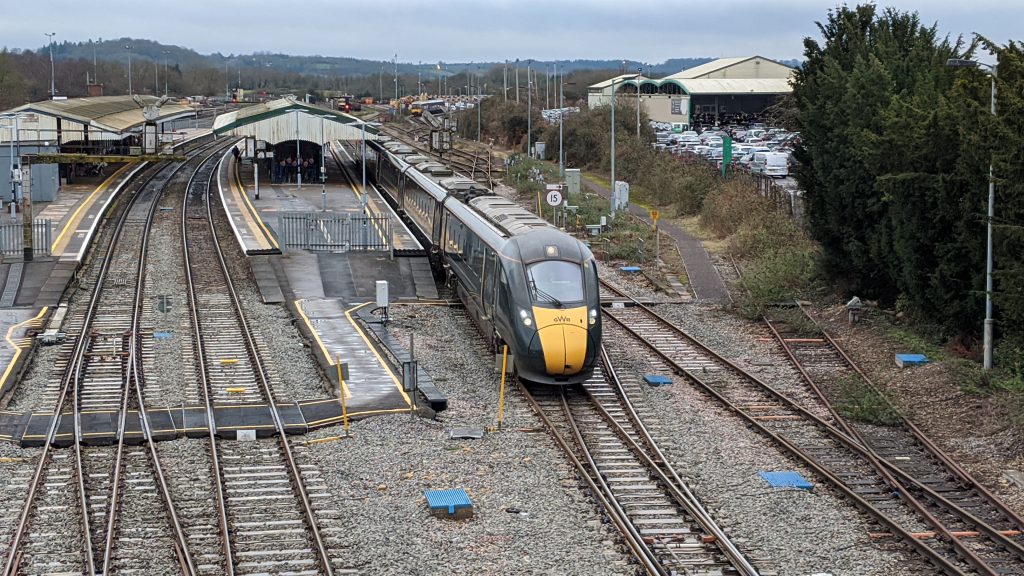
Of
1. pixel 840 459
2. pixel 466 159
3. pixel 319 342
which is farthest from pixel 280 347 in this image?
pixel 466 159

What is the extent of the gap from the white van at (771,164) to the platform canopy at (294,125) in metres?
18.6

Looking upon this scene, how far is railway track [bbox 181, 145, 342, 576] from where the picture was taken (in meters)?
13.4

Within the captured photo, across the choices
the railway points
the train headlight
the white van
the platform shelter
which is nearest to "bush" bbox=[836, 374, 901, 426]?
the railway points

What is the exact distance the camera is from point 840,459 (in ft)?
56.5

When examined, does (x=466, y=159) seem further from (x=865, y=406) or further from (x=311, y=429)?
(x=311, y=429)

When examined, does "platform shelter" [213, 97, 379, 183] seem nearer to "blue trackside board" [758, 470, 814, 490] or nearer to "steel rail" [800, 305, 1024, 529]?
"steel rail" [800, 305, 1024, 529]

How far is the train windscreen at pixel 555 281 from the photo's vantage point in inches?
815

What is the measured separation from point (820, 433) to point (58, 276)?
20.8 metres

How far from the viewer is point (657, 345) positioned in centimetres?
2523

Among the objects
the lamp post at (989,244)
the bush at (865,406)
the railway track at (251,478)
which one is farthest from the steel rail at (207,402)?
the lamp post at (989,244)

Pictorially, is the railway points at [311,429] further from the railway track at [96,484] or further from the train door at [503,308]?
the train door at [503,308]

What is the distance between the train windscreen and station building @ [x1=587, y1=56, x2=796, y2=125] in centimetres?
7667

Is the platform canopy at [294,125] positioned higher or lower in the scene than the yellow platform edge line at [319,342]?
higher

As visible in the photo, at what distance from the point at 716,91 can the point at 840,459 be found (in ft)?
310
